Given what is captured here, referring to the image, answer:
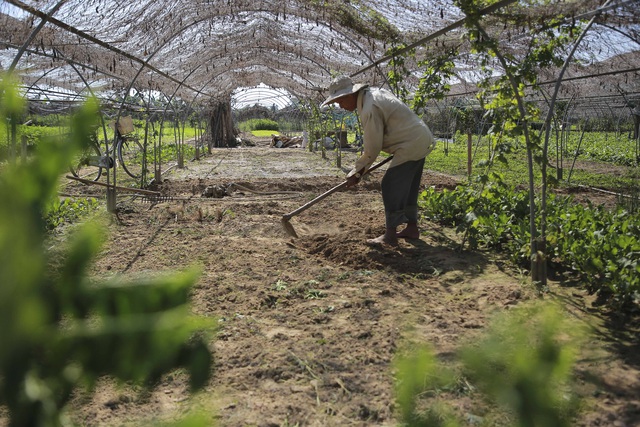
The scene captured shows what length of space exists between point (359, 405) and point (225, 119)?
2684 cm

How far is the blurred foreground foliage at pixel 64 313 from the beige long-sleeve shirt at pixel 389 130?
4.69 meters

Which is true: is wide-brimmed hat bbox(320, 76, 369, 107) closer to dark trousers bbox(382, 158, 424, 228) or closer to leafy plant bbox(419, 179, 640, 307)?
dark trousers bbox(382, 158, 424, 228)

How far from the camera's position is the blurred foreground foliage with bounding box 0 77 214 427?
399 mm

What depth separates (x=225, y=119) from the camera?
92.6 ft

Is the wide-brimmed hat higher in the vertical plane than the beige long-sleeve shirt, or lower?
higher

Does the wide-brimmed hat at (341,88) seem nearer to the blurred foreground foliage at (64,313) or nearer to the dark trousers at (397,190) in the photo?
the dark trousers at (397,190)

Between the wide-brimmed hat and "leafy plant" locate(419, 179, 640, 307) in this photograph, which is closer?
"leafy plant" locate(419, 179, 640, 307)

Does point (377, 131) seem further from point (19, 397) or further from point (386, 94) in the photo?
point (19, 397)

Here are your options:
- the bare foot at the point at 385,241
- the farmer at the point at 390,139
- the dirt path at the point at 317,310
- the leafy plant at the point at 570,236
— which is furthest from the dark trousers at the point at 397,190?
the leafy plant at the point at 570,236

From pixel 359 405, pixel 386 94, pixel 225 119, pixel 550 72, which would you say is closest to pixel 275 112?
pixel 225 119

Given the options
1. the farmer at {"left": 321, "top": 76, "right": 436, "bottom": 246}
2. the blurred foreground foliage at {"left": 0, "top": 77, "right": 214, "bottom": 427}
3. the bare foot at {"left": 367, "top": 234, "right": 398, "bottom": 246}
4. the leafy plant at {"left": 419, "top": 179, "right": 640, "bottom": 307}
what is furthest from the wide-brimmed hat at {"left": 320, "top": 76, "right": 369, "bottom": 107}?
the blurred foreground foliage at {"left": 0, "top": 77, "right": 214, "bottom": 427}

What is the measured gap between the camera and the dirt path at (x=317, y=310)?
2.39m

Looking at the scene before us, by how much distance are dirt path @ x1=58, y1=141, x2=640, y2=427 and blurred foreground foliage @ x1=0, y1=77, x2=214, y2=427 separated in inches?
2.4

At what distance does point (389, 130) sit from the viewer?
17.5ft
